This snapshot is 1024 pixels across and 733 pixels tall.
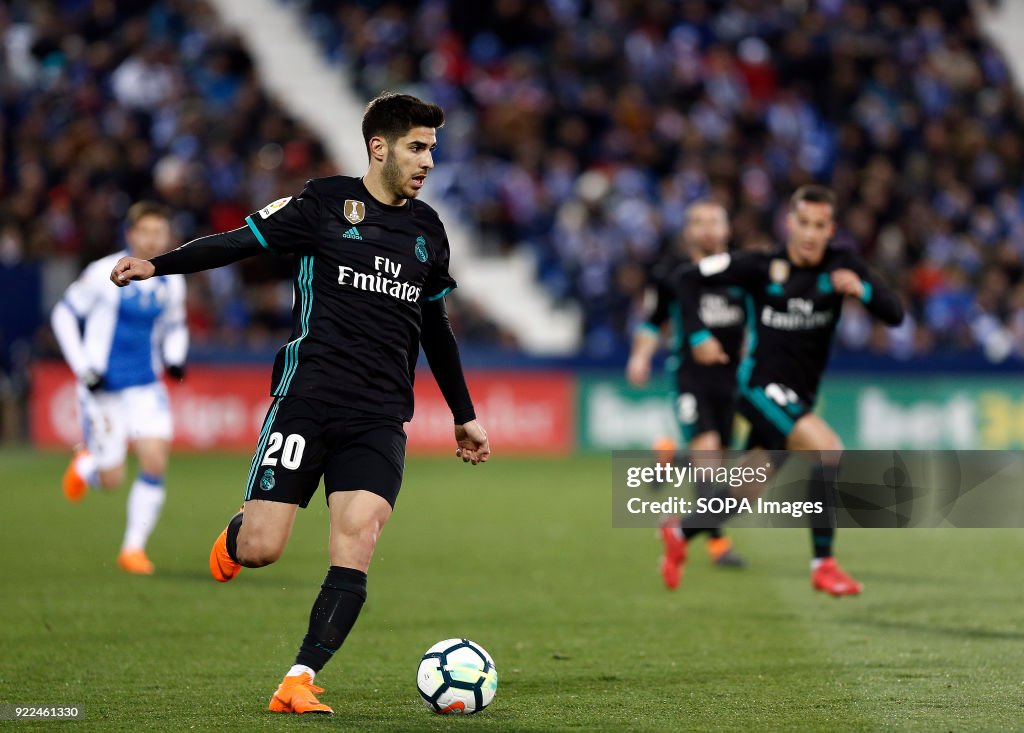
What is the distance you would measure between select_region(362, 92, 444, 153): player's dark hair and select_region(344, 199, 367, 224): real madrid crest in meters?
0.23

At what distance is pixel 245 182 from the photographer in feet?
69.8

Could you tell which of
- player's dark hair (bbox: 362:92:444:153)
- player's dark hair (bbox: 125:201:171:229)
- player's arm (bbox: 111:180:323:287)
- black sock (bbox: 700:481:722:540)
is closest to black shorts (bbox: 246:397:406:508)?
player's arm (bbox: 111:180:323:287)

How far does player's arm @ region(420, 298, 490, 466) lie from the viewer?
636cm

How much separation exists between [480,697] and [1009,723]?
1936 millimetres

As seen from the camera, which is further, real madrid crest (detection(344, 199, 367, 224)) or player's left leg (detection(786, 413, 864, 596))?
player's left leg (detection(786, 413, 864, 596))

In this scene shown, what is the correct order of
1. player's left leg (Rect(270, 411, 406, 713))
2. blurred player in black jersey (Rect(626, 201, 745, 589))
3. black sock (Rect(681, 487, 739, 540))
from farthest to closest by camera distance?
blurred player in black jersey (Rect(626, 201, 745, 589))
black sock (Rect(681, 487, 739, 540))
player's left leg (Rect(270, 411, 406, 713))

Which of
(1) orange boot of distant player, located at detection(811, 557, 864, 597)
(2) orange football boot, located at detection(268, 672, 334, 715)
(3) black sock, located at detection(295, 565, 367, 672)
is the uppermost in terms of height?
(1) orange boot of distant player, located at detection(811, 557, 864, 597)

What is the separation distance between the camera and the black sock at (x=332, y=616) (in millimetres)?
5754

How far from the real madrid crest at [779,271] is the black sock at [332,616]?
4096 millimetres

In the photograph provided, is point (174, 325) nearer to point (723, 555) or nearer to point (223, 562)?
point (723, 555)

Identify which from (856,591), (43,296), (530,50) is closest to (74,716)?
(856,591)

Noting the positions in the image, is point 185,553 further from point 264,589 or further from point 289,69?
point 289,69

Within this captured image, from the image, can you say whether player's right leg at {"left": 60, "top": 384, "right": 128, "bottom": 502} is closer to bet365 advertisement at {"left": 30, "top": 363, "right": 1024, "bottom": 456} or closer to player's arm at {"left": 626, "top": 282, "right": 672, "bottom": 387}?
player's arm at {"left": 626, "top": 282, "right": 672, "bottom": 387}

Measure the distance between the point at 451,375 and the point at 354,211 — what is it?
2.80 ft
